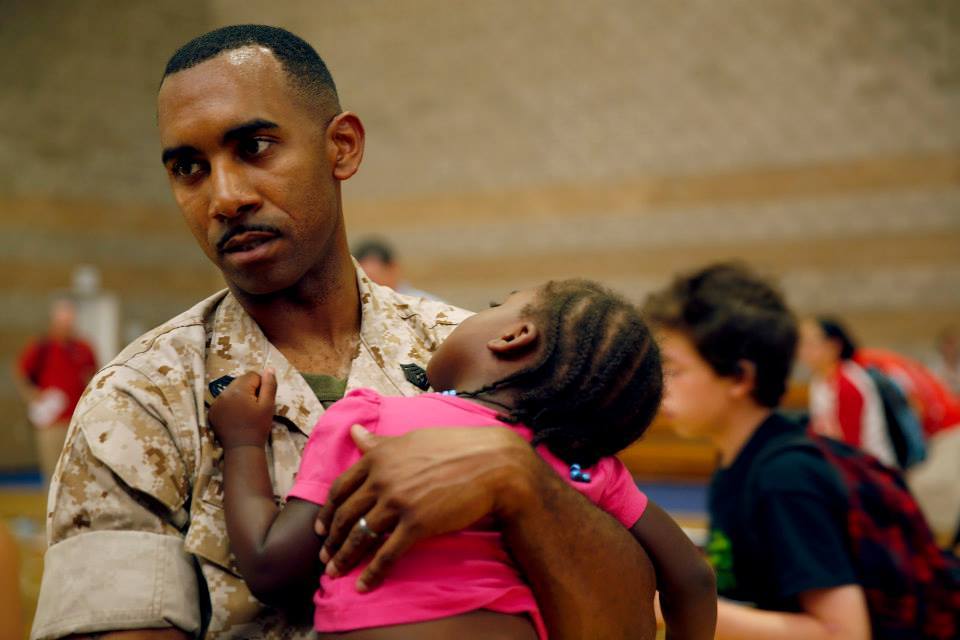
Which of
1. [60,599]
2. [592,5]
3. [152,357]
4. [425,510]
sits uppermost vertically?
[592,5]

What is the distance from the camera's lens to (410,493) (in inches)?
52.9

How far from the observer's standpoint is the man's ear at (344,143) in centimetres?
180

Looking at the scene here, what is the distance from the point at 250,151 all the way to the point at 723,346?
6.29 feet

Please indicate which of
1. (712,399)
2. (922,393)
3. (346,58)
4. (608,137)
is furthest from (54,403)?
(712,399)

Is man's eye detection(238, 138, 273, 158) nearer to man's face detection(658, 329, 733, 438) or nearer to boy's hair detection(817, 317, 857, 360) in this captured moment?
man's face detection(658, 329, 733, 438)

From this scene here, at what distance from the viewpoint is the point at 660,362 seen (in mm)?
1668

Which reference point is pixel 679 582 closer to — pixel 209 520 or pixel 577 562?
pixel 577 562

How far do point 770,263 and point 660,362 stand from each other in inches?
497

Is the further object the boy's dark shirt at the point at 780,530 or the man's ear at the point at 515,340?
the boy's dark shirt at the point at 780,530

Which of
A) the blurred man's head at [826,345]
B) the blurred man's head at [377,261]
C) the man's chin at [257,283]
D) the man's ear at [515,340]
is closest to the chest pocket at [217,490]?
the man's chin at [257,283]

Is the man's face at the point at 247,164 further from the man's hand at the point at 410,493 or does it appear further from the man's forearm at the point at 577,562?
the man's forearm at the point at 577,562

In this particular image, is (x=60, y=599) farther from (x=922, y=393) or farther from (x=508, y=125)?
(x=508, y=125)

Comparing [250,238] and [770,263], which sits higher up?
[250,238]

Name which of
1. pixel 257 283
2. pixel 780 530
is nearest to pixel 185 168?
pixel 257 283
